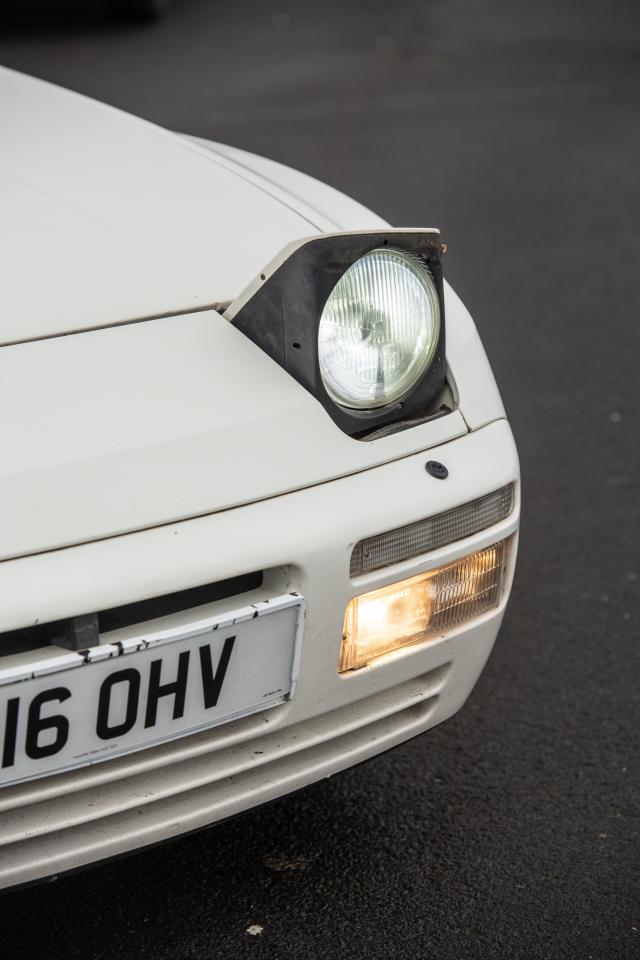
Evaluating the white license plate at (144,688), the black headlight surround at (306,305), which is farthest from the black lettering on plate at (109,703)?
the black headlight surround at (306,305)

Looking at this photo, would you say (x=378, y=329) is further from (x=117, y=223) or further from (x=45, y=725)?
(x=45, y=725)

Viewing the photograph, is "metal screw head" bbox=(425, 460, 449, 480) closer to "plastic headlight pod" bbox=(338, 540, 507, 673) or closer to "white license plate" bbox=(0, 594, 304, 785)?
"plastic headlight pod" bbox=(338, 540, 507, 673)

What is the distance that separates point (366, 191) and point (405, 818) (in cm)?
384

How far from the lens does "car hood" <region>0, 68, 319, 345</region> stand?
60.0 inches

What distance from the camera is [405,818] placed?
1.96m

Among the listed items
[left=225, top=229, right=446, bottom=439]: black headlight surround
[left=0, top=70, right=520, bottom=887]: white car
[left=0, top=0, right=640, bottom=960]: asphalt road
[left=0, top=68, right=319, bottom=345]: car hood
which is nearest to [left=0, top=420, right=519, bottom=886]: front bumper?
[left=0, top=70, right=520, bottom=887]: white car

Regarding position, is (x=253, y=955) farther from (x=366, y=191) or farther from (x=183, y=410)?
(x=366, y=191)

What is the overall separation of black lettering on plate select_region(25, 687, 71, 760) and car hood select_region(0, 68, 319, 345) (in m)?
0.43

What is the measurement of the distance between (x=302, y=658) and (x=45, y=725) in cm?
32

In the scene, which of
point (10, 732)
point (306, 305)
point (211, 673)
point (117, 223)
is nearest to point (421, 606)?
point (211, 673)

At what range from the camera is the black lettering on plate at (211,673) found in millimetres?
1370

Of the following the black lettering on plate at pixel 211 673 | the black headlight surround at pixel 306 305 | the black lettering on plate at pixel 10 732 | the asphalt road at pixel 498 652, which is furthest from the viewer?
the asphalt road at pixel 498 652

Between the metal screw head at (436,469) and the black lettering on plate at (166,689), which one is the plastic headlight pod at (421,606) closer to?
the metal screw head at (436,469)

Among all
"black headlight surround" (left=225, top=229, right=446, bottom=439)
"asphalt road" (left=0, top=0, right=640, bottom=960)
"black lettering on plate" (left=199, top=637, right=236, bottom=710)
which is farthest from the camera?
"asphalt road" (left=0, top=0, right=640, bottom=960)
